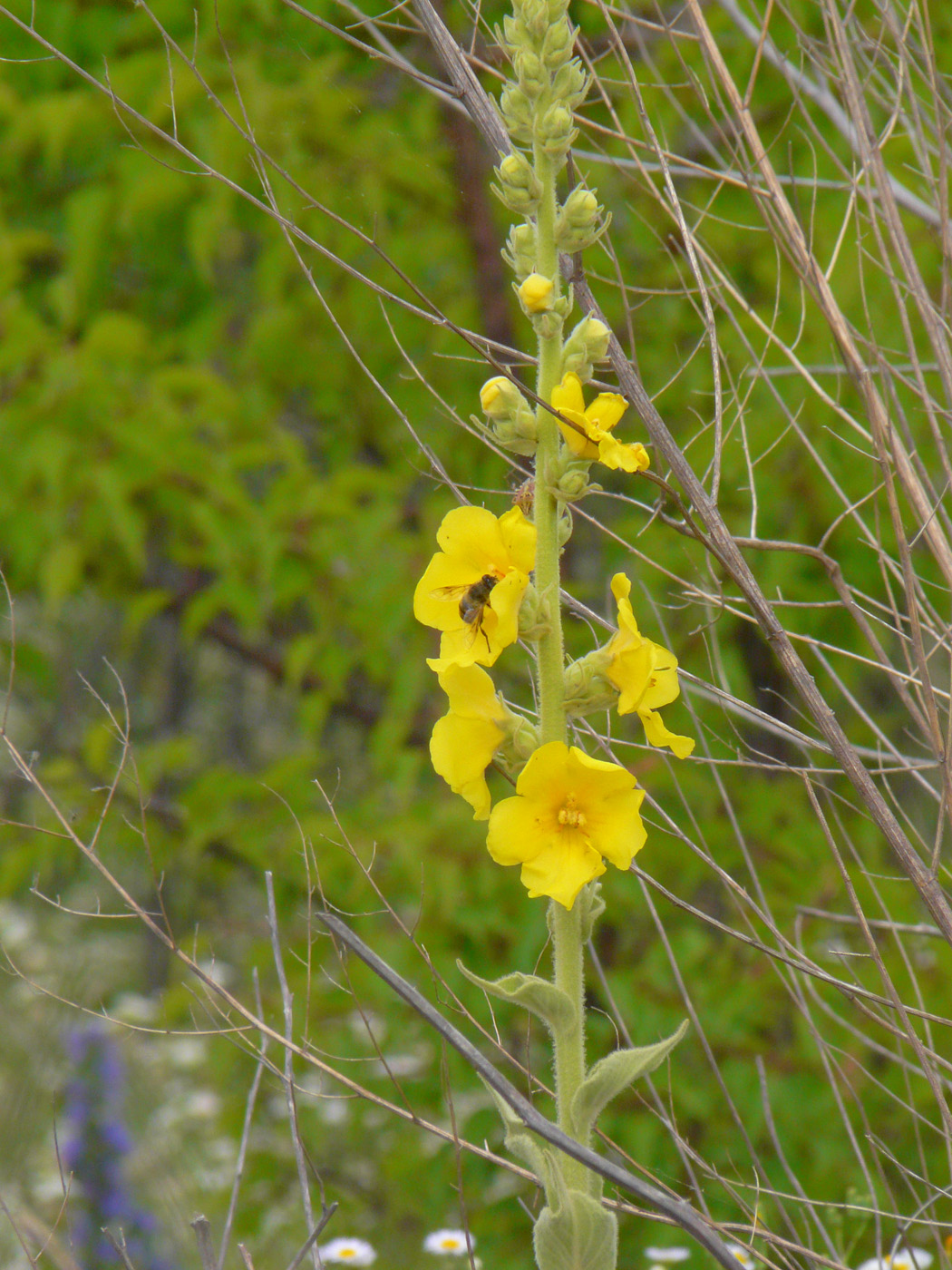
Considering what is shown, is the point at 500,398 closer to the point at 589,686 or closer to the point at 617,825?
the point at 589,686

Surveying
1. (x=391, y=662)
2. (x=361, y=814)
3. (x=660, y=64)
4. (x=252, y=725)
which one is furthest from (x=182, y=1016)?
(x=252, y=725)

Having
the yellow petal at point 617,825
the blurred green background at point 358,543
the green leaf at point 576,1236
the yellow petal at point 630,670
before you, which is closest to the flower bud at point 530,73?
the yellow petal at point 630,670

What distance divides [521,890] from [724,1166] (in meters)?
0.68

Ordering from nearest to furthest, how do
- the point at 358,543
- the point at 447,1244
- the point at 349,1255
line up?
the point at 349,1255, the point at 447,1244, the point at 358,543

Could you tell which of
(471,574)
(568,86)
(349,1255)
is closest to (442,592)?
(471,574)

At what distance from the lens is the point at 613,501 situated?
2.75 metres

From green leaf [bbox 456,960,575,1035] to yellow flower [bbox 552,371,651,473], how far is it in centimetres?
40

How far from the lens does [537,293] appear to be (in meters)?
0.95

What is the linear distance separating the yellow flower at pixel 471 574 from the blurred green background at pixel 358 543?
3.97 ft

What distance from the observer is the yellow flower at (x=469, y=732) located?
3.08 feet

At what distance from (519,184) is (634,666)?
0.41 m

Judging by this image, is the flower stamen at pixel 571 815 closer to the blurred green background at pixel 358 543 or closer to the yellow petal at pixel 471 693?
the yellow petal at pixel 471 693

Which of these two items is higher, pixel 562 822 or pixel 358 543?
pixel 562 822

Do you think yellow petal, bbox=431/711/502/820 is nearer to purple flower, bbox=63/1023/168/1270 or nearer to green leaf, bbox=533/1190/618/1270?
green leaf, bbox=533/1190/618/1270
